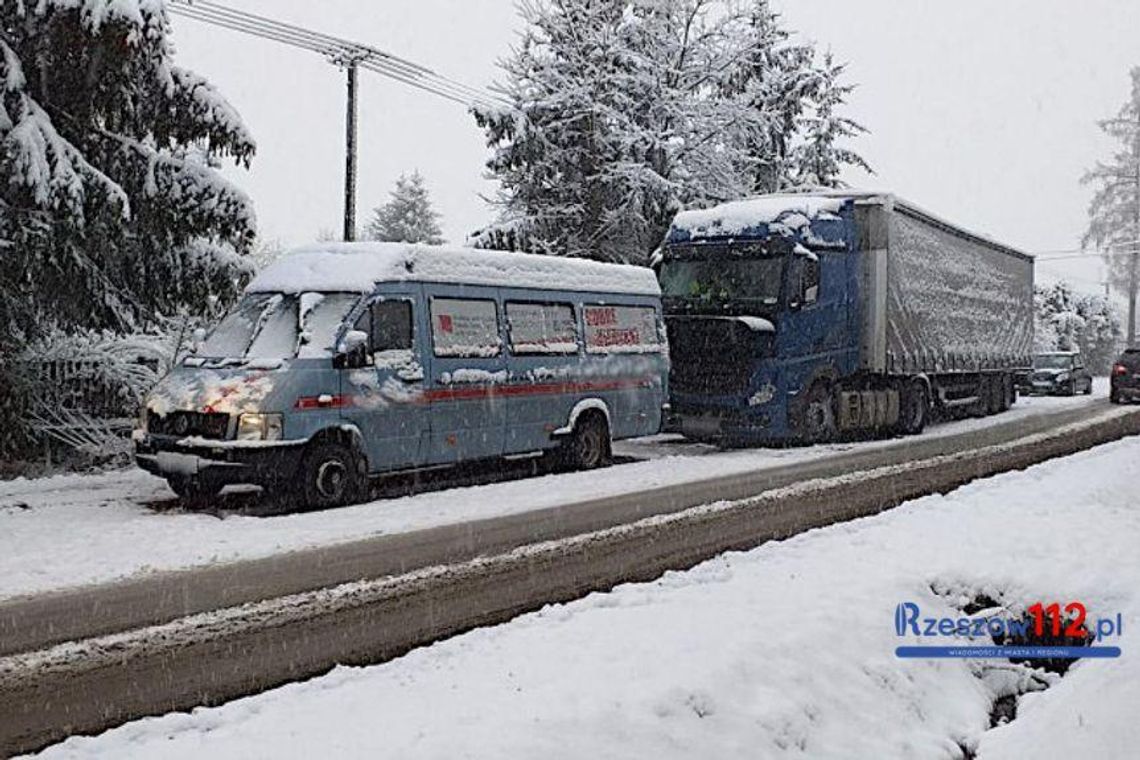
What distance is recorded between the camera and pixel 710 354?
58.3 ft

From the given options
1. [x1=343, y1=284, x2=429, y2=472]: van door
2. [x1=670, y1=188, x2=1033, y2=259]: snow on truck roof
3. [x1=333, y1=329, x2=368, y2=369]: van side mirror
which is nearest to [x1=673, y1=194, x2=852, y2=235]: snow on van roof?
[x1=670, y1=188, x2=1033, y2=259]: snow on truck roof

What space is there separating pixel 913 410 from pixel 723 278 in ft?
18.0

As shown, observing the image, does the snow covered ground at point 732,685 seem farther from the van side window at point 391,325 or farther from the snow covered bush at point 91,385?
the snow covered bush at point 91,385

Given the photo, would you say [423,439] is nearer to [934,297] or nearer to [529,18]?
[934,297]

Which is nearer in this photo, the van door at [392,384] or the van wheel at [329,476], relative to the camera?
the van wheel at [329,476]

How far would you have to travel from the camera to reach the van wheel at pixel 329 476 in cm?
1110

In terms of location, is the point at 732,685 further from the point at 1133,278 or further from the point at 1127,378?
the point at 1133,278

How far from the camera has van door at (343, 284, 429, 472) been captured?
11641 millimetres

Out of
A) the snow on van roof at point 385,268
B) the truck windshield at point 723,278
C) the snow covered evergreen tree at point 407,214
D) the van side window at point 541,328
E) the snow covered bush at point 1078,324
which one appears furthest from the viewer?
the snow covered evergreen tree at point 407,214

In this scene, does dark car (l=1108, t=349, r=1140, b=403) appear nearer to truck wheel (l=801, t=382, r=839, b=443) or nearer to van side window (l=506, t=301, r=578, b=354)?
truck wheel (l=801, t=382, r=839, b=443)

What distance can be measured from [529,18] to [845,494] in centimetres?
1973

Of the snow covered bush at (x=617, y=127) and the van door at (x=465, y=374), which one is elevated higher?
the snow covered bush at (x=617, y=127)

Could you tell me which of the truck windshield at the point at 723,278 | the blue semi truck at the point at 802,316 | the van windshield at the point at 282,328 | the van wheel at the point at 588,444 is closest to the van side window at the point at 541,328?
the van wheel at the point at 588,444

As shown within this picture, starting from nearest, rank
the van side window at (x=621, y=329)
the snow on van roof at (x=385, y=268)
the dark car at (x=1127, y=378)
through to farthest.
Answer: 1. the snow on van roof at (x=385, y=268)
2. the van side window at (x=621, y=329)
3. the dark car at (x=1127, y=378)
